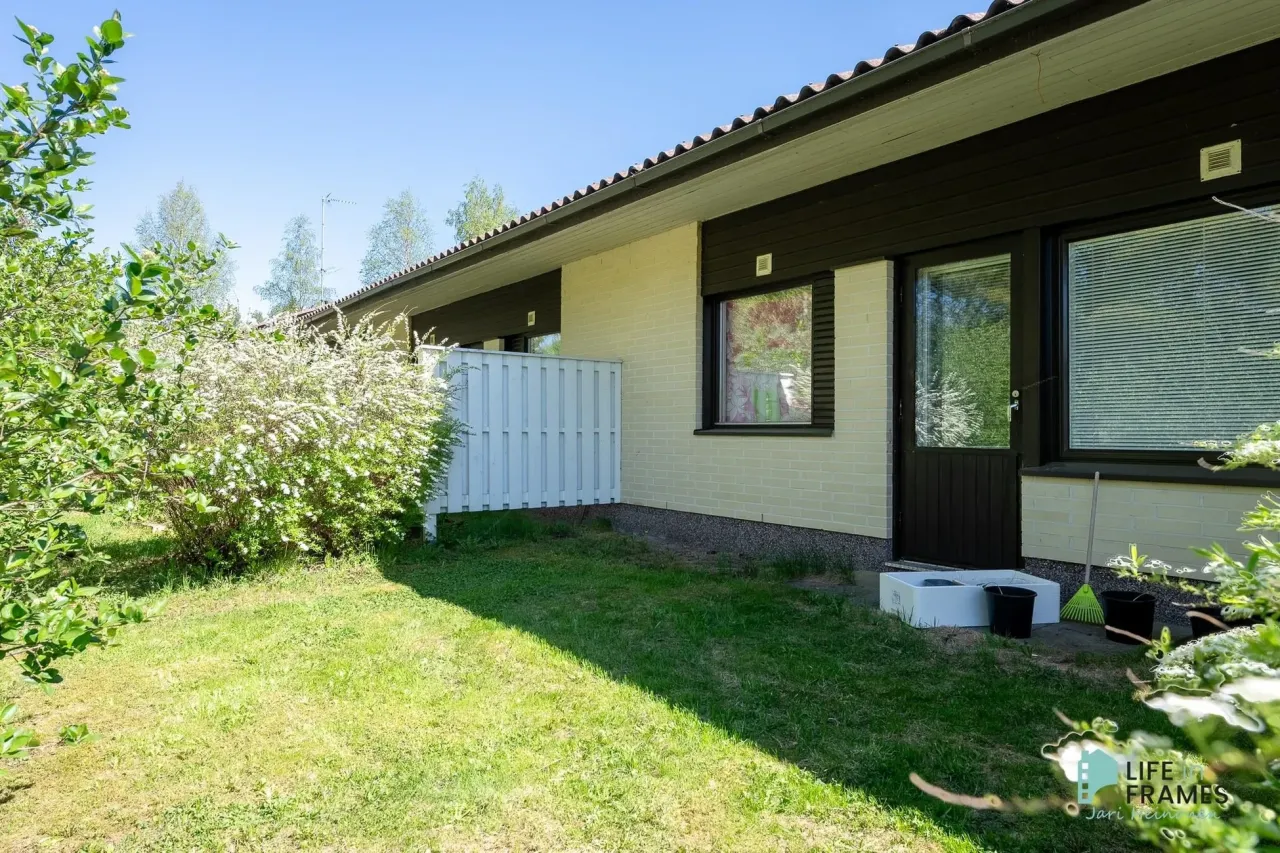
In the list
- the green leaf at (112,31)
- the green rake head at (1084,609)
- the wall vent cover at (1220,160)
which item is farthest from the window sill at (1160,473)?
the green leaf at (112,31)

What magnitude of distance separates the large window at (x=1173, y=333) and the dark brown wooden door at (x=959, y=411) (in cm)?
43

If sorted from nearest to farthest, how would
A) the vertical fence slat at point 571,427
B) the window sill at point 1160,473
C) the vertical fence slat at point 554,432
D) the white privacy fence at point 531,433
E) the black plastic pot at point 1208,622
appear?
the black plastic pot at point 1208,622 < the window sill at point 1160,473 < the white privacy fence at point 531,433 < the vertical fence slat at point 554,432 < the vertical fence slat at point 571,427

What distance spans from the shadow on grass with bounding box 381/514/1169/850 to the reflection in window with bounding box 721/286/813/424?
1717 mm

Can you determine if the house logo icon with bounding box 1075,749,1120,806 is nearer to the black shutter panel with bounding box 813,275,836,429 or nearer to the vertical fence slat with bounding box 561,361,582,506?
the black shutter panel with bounding box 813,275,836,429

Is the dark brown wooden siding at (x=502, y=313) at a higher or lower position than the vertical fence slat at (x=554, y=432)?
higher

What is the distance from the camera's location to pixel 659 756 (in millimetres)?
2496

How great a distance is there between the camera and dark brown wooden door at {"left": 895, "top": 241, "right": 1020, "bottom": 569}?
16.3 feet

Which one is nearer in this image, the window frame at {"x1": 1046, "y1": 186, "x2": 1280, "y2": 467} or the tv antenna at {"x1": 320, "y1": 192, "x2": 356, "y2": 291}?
the window frame at {"x1": 1046, "y1": 186, "x2": 1280, "y2": 467}

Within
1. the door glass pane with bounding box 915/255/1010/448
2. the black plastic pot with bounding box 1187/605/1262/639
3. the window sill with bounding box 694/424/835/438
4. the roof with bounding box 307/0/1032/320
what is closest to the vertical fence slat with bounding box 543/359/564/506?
the window sill with bounding box 694/424/835/438

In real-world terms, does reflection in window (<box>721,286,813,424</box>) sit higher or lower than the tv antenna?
lower

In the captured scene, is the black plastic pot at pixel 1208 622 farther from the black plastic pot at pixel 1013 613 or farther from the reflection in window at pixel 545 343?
the reflection in window at pixel 545 343

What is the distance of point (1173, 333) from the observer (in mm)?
4242

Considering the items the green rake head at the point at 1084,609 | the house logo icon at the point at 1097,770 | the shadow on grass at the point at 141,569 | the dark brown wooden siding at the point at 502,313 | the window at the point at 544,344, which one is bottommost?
the shadow on grass at the point at 141,569

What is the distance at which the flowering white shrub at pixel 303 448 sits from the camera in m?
5.28
